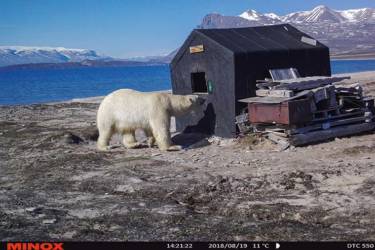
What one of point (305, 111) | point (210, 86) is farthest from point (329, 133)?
point (210, 86)

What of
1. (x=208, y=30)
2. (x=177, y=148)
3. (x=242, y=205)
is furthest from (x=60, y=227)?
(x=208, y=30)

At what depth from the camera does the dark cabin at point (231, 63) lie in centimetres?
1459

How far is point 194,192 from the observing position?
32.3ft

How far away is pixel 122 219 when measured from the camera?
26.9 ft

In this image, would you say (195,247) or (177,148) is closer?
(195,247)

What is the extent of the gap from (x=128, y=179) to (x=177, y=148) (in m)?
3.46

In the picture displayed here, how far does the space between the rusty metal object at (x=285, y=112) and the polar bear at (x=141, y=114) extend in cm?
227

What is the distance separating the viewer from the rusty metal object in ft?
42.5

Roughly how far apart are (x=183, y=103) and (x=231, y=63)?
176cm

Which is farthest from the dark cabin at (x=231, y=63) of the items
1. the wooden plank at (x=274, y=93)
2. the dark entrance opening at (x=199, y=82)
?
the wooden plank at (x=274, y=93)

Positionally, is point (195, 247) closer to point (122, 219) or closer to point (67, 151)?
point (122, 219)

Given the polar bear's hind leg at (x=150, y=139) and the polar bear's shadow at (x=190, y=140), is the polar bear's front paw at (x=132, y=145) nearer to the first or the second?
the polar bear's hind leg at (x=150, y=139)

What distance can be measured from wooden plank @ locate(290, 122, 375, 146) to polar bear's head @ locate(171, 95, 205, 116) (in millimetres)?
3255

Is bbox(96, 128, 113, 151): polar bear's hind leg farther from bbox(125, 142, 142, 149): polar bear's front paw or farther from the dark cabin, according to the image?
the dark cabin
